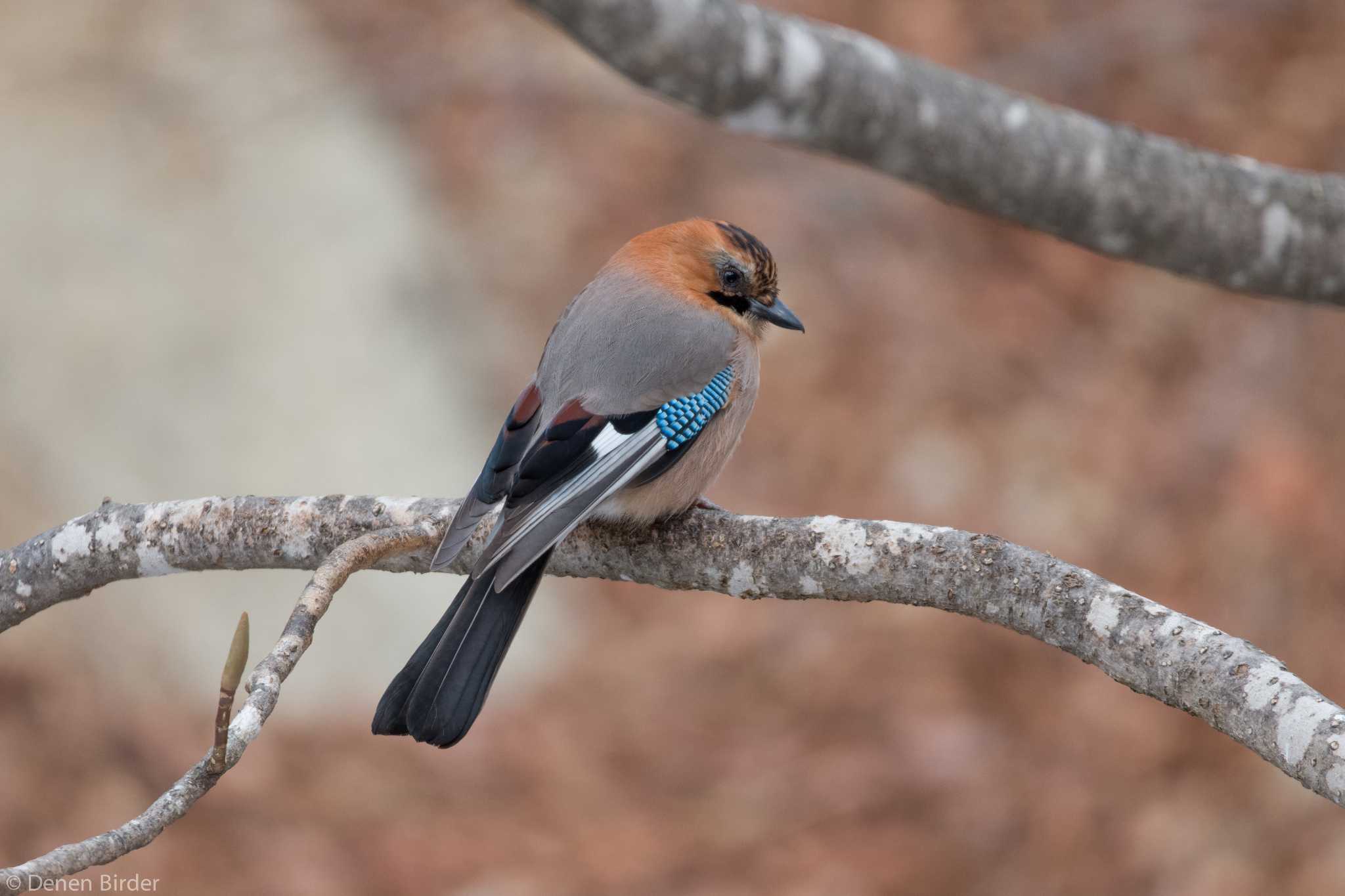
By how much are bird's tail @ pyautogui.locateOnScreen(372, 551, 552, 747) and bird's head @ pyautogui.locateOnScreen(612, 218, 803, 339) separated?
954 mm

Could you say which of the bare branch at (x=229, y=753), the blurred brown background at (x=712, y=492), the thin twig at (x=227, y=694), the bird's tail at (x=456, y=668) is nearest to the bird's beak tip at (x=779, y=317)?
the bird's tail at (x=456, y=668)

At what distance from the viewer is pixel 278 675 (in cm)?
200

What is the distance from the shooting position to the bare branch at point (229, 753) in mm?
1674

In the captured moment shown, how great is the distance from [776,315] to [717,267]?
0.65 ft

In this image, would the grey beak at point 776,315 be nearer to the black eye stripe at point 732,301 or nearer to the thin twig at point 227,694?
the black eye stripe at point 732,301

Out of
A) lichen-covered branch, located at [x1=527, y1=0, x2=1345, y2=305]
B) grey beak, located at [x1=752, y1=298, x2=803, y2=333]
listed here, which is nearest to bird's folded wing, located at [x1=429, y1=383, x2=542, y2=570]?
grey beak, located at [x1=752, y1=298, x2=803, y2=333]

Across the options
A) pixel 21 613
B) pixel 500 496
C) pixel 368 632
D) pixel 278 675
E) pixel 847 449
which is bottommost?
pixel 278 675

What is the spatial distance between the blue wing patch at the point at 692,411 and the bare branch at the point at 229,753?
0.79 m

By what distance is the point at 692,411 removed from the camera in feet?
9.87

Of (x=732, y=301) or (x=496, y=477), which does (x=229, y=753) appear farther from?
(x=732, y=301)

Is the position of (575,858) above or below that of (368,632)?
below

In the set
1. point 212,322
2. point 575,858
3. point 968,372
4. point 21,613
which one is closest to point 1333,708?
point 21,613

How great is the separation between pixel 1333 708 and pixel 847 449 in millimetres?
4641

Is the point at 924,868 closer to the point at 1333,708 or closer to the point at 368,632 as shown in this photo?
the point at 368,632
